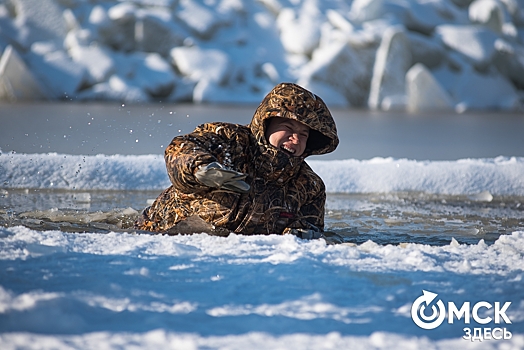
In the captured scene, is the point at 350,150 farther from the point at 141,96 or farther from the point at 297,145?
the point at 141,96

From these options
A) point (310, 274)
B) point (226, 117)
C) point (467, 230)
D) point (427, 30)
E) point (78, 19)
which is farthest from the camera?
point (427, 30)

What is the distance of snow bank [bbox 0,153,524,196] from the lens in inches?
156

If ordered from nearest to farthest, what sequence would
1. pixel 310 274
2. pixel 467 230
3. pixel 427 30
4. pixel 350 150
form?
pixel 310 274 < pixel 467 230 < pixel 350 150 < pixel 427 30

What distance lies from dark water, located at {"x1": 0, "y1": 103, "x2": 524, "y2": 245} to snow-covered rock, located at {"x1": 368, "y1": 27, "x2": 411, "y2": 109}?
0.87 m

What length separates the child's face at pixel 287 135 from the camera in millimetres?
2541

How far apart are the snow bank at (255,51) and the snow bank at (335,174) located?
24.4 feet

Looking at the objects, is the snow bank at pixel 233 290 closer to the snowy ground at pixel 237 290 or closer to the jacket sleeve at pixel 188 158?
the snowy ground at pixel 237 290

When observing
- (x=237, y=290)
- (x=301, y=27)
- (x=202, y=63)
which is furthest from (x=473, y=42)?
(x=237, y=290)

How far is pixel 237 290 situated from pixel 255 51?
1166 centimetres

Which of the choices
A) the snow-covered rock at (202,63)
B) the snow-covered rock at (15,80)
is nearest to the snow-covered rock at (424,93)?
the snow-covered rock at (202,63)

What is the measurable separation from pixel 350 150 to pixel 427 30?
8331 mm

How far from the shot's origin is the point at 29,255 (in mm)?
1854

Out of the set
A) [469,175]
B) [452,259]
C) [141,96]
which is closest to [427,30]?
[141,96]

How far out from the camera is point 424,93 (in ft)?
39.3
